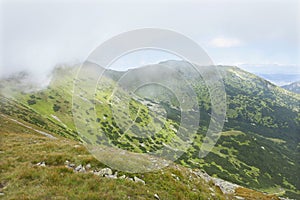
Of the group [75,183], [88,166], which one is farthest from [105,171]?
[75,183]

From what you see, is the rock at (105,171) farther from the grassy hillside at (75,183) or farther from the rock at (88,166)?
the rock at (88,166)

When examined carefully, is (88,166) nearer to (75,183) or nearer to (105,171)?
(105,171)

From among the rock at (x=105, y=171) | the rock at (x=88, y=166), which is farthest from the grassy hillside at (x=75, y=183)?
the rock at (x=105, y=171)

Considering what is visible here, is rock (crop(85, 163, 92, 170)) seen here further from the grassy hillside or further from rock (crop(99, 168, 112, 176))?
rock (crop(99, 168, 112, 176))

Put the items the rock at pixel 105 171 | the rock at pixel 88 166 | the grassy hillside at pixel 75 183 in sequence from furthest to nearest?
the rock at pixel 88 166 → the rock at pixel 105 171 → the grassy hillside at pixel 75 183

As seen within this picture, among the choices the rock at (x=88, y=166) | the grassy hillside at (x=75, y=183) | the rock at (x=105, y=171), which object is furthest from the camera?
the rock at (x=88, y=166)

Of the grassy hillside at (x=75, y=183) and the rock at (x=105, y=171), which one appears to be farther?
the rock at (x=105, y=171)

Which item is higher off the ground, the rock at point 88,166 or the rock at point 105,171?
the rock at point 105,171

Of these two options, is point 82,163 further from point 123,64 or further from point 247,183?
point 247,183

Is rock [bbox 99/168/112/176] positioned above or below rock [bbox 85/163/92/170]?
above

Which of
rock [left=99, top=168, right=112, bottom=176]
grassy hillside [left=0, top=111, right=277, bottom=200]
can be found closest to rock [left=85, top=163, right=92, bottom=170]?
grassy hillside [left=0, top=111, right=277, bottom=200]

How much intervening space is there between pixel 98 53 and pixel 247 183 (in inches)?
7485

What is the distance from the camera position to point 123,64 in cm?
1923

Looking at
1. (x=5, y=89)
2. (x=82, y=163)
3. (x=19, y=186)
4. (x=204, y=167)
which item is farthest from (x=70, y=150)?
(x=5, y=89)
